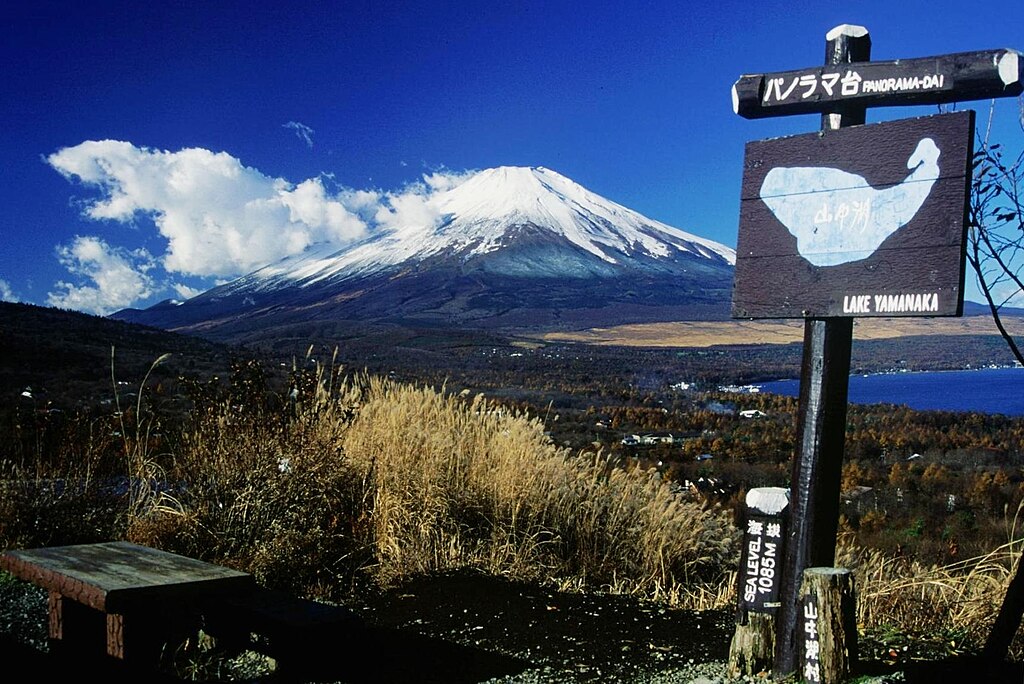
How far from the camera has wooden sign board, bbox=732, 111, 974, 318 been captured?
3066 mm

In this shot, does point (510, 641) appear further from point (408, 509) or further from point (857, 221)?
point (857, 221)

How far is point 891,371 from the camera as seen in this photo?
117 feet

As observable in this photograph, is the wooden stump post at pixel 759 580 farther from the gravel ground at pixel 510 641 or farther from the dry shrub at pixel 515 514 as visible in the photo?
the dry shrub at pixel 515 514

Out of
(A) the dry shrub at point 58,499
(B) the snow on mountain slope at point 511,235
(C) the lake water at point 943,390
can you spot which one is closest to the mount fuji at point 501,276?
(B) the snow on mountain slope at point 511,235

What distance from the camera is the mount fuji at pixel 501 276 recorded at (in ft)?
332

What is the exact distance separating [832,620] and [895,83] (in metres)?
1.93

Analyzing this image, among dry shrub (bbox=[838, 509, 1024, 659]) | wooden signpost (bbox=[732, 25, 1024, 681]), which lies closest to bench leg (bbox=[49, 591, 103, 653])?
wooden signpost (bbox=[732, 25, 1024, 681])

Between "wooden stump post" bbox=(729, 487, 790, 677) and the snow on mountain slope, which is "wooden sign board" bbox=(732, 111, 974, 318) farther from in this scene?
the snow on mountain slope

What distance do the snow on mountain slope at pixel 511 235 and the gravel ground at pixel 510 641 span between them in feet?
426

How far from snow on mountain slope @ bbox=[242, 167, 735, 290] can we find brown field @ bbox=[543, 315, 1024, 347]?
2176 inches

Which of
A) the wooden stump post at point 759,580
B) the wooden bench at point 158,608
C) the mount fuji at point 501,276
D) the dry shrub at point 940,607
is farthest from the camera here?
the mount fuji at point 501,276

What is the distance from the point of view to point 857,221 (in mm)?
3262

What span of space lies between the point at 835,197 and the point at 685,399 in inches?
865

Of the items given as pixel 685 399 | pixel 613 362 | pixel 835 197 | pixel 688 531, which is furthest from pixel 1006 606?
pixel 613 362
